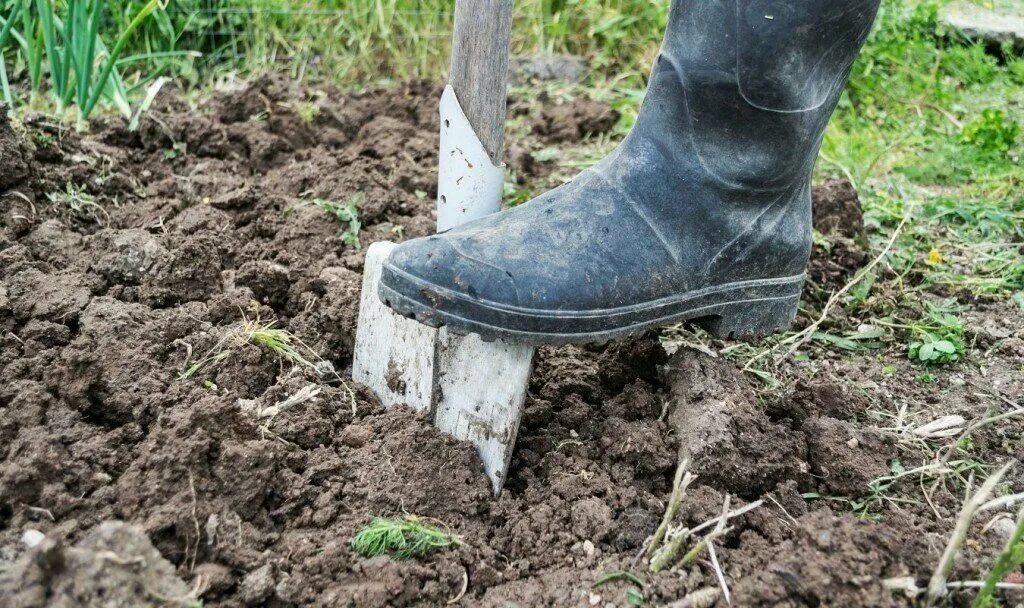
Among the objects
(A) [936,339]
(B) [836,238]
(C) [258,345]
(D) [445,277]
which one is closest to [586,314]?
(D) [445,277]

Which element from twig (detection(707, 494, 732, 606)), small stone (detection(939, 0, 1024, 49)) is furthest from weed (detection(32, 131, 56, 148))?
small stone (detection(939, 0, 1024, 49))

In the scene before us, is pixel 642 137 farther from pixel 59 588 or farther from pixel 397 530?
pixel 59 588

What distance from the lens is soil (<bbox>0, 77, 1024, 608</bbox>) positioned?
51.3 inches

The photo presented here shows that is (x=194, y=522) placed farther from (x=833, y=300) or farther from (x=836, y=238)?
(x=836, y=238)

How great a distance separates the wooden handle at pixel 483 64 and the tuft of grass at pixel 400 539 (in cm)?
74

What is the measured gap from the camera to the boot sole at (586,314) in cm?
152

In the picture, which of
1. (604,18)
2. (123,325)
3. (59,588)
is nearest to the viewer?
(59,588)

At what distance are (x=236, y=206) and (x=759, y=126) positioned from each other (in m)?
1.37

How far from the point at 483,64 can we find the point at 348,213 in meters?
0.76

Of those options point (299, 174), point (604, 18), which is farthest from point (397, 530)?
point (604, 18)

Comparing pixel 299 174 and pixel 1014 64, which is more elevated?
pixel 1014 64

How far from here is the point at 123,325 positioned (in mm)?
1730

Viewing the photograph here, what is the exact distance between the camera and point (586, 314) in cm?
158

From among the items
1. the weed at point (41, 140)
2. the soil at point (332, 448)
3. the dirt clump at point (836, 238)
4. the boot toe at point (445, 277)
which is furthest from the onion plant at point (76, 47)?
the dirt clump at point (836, 238)
